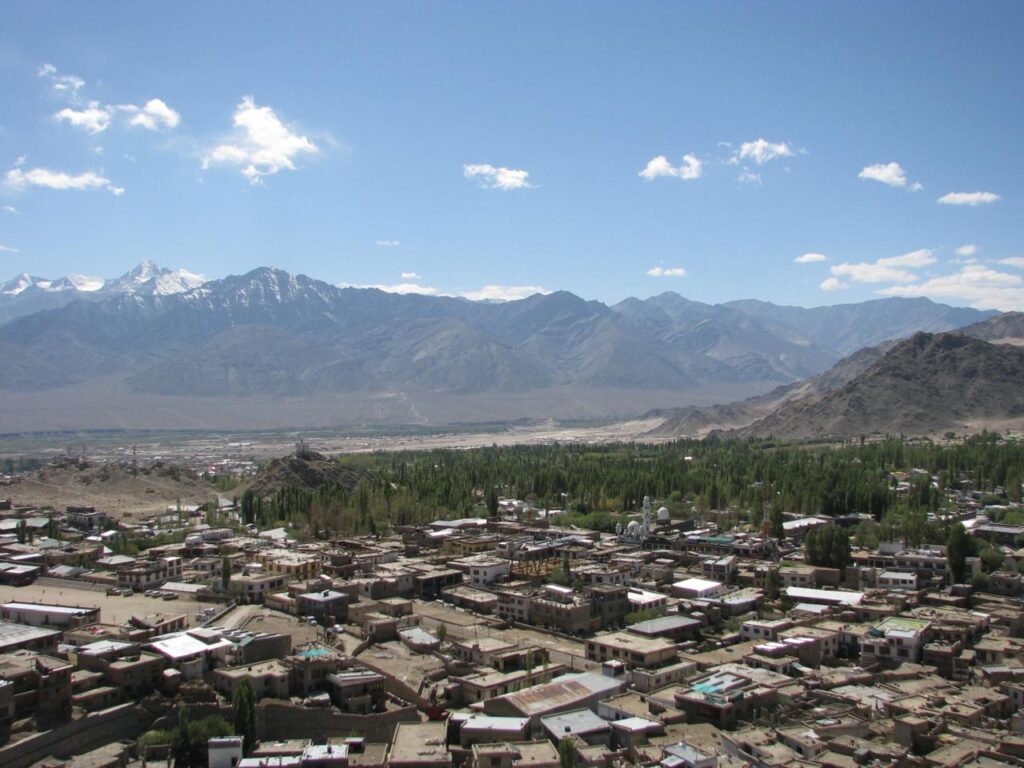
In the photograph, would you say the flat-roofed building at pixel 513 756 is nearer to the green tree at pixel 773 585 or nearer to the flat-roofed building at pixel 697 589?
the flat-roofed building at pixel 697 589

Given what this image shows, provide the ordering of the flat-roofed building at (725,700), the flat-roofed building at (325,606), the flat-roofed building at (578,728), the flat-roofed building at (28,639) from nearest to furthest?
the flat-roofed building at (578,728)
the flat-roofed building at (725,700)
the flat-roofed building at (28,639)
the flat-roofed building at (325,606)

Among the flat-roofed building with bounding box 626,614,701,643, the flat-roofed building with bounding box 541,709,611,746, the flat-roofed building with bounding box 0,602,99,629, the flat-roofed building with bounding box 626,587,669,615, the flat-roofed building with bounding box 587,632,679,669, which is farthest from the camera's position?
the flat-roofed building with bounding box 626,587,669,615

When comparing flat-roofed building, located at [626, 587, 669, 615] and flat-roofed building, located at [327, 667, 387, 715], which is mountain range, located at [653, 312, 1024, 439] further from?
flat-roofed building, located at [327, 667, 387, 715]

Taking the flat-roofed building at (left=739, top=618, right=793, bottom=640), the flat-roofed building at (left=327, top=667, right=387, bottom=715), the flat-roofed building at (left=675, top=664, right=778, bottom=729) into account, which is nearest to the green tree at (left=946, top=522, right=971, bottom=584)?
the flat-roofed building at (left=739, top=618, right=793, bottom=640)

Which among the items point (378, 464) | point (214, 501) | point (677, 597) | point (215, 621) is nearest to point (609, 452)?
point (378, 464)

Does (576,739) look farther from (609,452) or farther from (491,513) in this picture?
(609,452)

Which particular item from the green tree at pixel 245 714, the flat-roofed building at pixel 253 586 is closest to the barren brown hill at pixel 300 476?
the flat-roofed building at pixel 253 586
